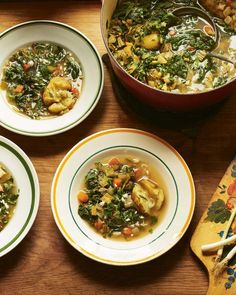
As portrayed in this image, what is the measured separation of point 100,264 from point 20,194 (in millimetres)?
422

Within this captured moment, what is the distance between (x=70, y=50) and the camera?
7.77 feet

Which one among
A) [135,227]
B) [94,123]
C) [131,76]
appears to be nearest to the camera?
[131,76]

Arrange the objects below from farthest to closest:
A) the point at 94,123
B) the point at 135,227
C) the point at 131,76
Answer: the point at 94,123 < the point at 135,227 < the point at 131,76

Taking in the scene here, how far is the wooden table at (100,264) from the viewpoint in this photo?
2.10 m

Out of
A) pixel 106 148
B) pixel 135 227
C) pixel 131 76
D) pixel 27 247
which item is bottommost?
pixel 27 247

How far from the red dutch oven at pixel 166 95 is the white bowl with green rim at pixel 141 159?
0.16 m

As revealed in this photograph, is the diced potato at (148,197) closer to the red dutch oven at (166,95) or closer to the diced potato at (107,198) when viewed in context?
the diced potato at (107,198)

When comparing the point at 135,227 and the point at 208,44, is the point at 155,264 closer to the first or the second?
the point at 135,227

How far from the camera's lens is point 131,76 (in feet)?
6.55

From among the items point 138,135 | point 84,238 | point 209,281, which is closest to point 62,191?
point 84,238

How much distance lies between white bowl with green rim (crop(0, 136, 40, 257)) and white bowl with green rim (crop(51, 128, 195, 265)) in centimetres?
9

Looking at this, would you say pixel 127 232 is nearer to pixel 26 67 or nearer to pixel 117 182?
pixel 117 182

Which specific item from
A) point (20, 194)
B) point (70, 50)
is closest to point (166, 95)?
point (70, 50)

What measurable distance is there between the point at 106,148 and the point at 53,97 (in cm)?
31
